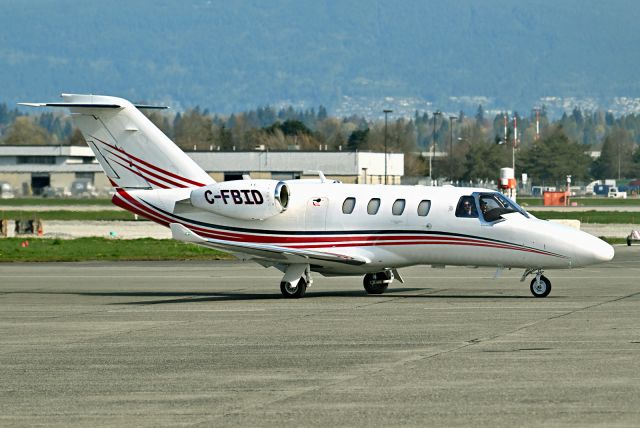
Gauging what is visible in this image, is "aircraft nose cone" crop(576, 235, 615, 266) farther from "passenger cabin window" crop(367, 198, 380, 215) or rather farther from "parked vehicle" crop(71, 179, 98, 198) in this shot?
"parked vehicle" crop(71, 179, 98, 198)

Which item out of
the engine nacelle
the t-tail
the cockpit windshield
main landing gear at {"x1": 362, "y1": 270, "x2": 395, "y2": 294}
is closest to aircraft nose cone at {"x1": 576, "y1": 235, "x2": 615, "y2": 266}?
the cockpit windshield

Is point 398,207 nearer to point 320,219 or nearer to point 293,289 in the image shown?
point 320,219

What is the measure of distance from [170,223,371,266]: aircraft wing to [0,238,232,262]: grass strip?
17.2 metres

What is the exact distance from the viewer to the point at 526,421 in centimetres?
1398

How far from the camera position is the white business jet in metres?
29.2

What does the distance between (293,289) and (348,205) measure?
2308mm

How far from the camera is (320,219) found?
101 ft

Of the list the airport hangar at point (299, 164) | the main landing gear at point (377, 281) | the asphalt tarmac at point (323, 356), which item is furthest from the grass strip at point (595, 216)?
the main landing gear at point (377, 281)

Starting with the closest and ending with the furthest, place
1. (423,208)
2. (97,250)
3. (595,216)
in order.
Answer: (423,208)
(97,250)
(595,216)

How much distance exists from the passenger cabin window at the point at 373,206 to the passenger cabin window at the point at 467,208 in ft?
6.11

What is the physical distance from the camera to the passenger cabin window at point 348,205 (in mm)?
30594

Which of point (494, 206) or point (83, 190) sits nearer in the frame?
point (494, 206)

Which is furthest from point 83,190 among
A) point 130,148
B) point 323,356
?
point 323,356

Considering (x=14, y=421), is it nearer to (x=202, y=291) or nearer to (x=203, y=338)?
(x=203, y=338)
